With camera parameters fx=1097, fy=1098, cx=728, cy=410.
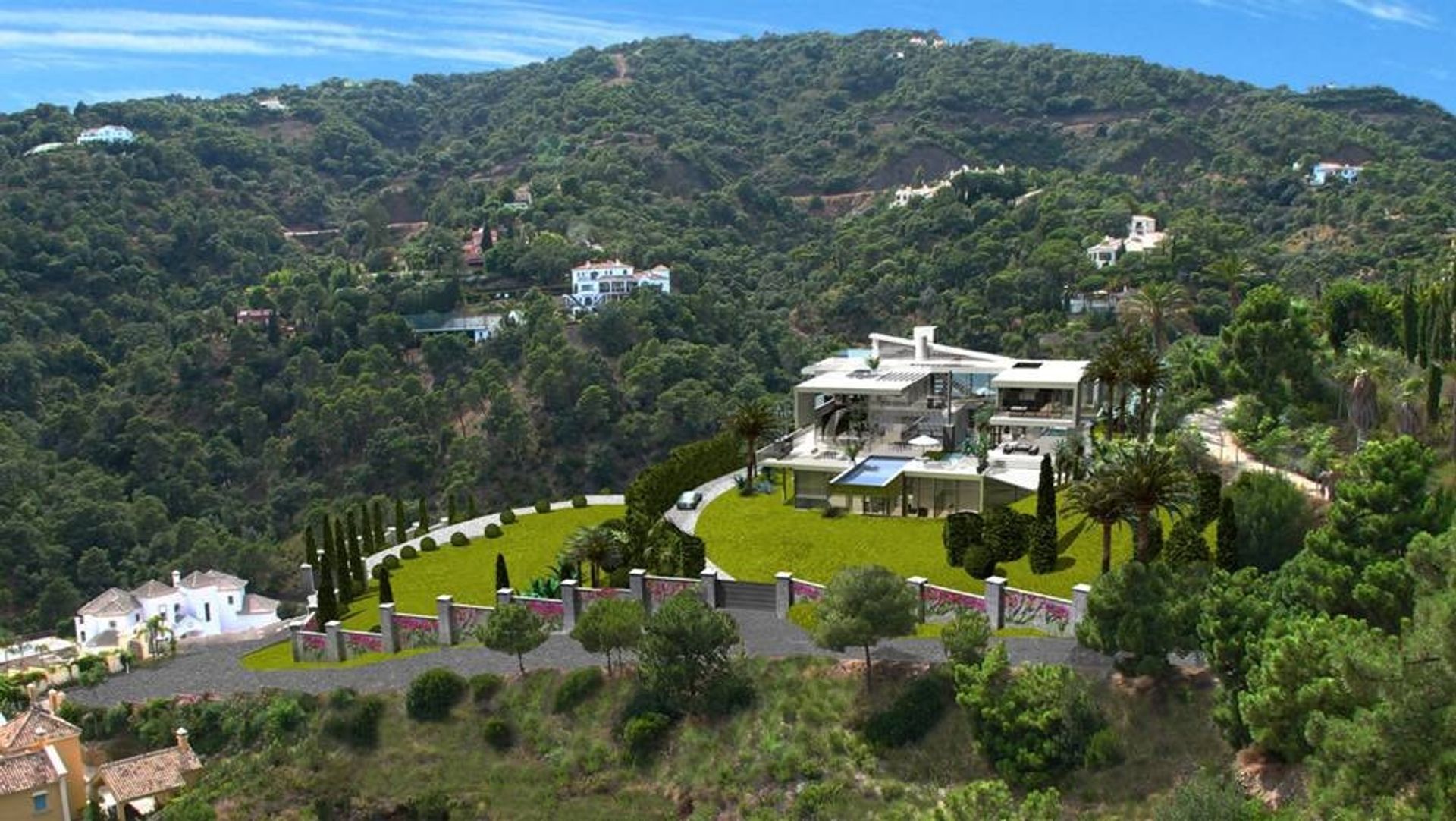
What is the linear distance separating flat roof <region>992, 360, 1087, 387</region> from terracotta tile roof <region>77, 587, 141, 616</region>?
3781 centimetres

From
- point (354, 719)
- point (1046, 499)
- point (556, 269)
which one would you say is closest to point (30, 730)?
point (354, 719)

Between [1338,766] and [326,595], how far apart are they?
2910cm

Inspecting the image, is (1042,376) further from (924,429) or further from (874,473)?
(874,473)

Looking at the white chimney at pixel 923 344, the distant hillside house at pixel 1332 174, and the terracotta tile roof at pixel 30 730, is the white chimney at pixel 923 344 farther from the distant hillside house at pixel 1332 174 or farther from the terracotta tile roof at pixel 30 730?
the distant hillside house at pixel 1332 174

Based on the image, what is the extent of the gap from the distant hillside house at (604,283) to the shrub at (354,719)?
61.9m

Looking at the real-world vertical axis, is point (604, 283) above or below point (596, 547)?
above

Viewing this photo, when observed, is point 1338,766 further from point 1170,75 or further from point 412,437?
point 1170,75

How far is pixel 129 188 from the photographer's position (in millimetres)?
108500

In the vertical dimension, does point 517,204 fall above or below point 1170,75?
below

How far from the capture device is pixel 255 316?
3627 inches

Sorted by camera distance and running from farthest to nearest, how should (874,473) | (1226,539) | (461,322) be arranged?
(461,322) < (874,473) < (1226,539)

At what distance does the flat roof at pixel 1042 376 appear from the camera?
40.3 meters

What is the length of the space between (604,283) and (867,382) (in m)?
52.9

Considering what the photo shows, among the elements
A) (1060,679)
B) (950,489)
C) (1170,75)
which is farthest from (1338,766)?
(1170,75)
